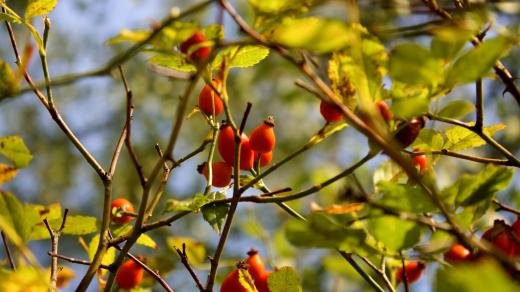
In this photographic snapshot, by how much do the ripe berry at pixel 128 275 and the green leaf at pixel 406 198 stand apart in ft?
1.48

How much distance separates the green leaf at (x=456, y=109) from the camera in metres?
0.59

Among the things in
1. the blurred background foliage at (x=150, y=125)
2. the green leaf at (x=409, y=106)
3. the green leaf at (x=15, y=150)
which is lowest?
the blurred background foliage at (x=150, y=125)

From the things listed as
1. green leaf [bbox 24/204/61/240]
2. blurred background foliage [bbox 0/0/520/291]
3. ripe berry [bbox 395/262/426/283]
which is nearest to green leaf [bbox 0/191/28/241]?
green leaf [bbox 24/204/61/240]

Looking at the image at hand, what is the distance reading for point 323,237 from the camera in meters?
0.47

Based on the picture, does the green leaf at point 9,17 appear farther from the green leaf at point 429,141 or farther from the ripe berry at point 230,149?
the green leaf at point 429,141

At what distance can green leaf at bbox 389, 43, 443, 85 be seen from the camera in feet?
1.53

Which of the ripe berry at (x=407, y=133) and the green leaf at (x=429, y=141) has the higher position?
the ripe berry at (x=407, y=133)

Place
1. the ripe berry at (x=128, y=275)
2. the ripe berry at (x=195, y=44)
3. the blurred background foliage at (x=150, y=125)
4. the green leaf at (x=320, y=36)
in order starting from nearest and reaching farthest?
the green leaf at (x=320, y=36) < the ripe berry at (x=195, y=44) < the ripe berry at (x=128, y=275) < the blurred background foliage at (x=150, y=125)

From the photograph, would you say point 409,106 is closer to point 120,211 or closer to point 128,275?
point 120,211

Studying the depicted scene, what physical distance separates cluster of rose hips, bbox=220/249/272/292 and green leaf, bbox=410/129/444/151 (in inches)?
9.4

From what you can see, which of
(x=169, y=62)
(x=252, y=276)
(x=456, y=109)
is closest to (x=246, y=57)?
(x=169, y=62)

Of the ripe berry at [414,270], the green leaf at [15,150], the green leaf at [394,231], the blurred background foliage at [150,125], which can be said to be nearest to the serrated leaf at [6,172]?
the green leaf at [15,150]

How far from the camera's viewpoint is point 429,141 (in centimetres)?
73

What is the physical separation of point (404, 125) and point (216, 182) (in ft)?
0.89
